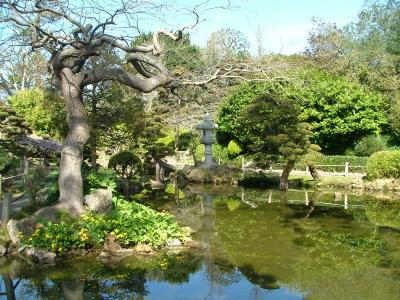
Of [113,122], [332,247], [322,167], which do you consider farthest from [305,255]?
[322,167]

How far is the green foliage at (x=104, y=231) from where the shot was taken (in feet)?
29.0

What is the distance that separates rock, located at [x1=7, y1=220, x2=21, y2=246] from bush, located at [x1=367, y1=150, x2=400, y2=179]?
1506 centimetres

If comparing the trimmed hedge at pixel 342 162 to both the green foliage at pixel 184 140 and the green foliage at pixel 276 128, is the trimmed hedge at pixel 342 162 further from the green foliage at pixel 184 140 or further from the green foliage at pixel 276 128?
the green foliage at pixel 184 140

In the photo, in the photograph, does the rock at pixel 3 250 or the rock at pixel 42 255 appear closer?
the rock at pixel 42 255

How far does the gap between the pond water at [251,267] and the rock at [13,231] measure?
1.83ft

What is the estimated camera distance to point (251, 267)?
8.72m

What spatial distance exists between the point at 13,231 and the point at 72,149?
2.13 metres

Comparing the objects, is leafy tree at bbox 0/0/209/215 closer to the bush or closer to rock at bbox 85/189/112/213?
rock at bbox 85/189/112/213

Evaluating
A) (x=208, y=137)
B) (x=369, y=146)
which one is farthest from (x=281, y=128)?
(x=369, y=146)

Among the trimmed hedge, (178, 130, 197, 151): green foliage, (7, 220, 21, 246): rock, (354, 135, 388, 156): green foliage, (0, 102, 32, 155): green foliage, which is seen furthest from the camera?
(178, 130, 197, 151): green foliage

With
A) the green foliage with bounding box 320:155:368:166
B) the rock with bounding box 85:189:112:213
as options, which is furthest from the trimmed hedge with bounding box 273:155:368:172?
the rock with bounding box 85:189:112:213

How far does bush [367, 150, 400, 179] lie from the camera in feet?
62.7

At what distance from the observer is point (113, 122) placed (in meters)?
16.7

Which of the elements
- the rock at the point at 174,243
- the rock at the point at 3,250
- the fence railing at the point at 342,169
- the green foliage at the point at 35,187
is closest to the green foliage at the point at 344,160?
the fence railing at the point at 342,169
